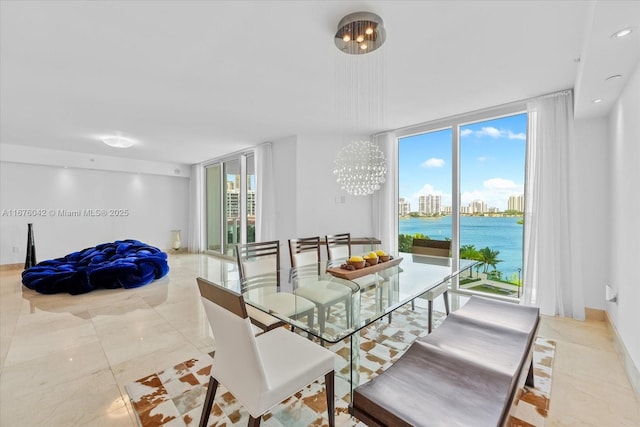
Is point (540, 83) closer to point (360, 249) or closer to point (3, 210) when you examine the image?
point (360, 249)

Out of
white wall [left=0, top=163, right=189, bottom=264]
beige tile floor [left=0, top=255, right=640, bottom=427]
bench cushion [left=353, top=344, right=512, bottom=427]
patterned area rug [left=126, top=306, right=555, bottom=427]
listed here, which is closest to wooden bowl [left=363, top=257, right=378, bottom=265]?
patterned area rug [left=126, top=306, right=555, bottom=427]

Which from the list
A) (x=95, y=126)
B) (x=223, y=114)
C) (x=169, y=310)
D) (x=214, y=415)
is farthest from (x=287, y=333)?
(x=95, y=126)

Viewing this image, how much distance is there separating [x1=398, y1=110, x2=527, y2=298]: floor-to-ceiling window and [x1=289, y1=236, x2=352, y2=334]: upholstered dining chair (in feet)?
6.63

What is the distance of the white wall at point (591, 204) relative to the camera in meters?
2.99

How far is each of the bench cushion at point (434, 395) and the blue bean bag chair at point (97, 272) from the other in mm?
4442

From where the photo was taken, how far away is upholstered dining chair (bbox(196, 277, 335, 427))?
3.93 ft

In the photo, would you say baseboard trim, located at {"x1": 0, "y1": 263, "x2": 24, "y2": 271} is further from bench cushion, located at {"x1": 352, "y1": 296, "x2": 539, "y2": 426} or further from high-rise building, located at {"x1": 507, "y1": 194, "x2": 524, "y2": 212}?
high-rise building, located at {"x1": 507, "y1": 194, "x2": 524, "y2": 212}

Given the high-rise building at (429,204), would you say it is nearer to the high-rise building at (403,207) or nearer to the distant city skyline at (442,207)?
the distant city skyline at (442,207)

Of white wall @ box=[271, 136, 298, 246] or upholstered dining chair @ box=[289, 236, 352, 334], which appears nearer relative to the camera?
upholstered dining chair @ box=[289, 236, 352, 334]

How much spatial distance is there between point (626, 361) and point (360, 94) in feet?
10.9

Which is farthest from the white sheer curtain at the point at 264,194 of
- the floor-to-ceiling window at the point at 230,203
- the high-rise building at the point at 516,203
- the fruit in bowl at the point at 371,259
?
the high-rise building at the point at 516,203

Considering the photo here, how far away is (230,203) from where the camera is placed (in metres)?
7.13

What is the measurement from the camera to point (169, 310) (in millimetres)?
3422

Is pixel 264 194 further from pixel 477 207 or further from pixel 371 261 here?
pixel 477 207
